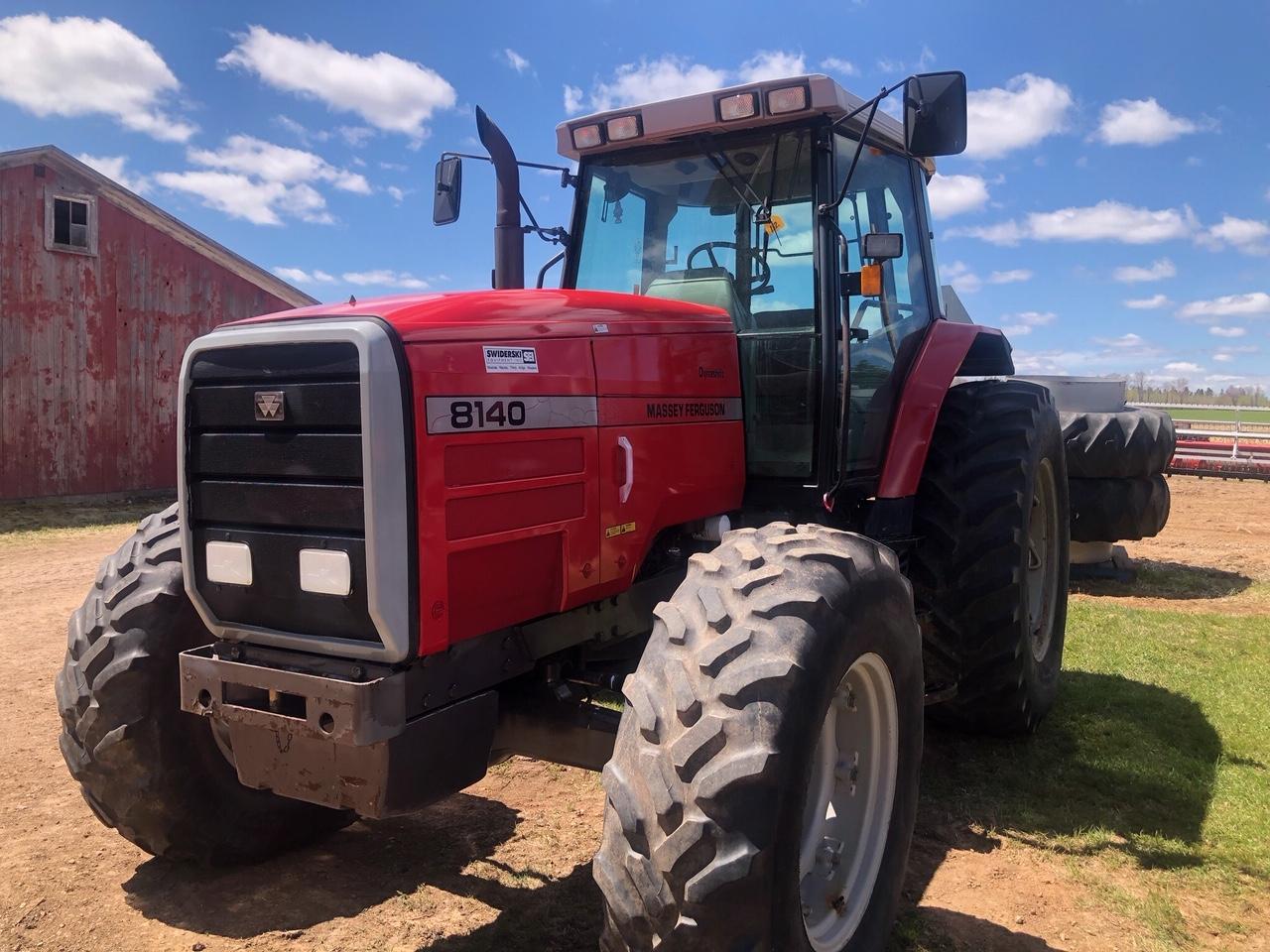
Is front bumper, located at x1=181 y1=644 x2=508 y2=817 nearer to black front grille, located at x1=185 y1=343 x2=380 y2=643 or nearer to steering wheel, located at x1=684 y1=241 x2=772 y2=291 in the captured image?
black front grille, located at x1=185 y1=343 x2=380 y2=643

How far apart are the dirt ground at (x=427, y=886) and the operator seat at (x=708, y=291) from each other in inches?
76.2

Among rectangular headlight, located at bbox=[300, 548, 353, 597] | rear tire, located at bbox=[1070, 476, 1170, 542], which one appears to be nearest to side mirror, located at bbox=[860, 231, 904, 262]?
rectangular headlight, located at bbox=[300, 548, 353, 597]

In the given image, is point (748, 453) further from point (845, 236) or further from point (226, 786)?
point (226, 786)

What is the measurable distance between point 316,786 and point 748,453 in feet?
5.99

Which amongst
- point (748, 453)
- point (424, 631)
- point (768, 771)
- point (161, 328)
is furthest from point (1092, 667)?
point (161, 328)

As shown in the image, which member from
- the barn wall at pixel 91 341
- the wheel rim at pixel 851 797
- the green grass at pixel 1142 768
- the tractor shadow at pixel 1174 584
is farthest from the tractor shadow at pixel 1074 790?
the barn wall at pixel 91 341

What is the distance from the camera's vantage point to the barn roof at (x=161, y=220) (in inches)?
553

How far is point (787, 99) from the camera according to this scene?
3.47 meters

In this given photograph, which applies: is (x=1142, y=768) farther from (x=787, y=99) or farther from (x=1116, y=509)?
(x=1116, y=509)

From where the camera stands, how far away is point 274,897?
3119mm

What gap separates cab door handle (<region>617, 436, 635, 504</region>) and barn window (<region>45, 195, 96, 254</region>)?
14328 millimetres

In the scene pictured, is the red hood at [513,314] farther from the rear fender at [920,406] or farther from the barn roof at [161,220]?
the barn roof at [161,220]

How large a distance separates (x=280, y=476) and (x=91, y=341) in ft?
46.9

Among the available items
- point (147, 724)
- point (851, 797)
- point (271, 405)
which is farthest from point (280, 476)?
point (851, 797)
